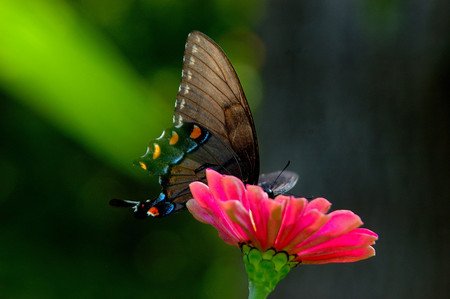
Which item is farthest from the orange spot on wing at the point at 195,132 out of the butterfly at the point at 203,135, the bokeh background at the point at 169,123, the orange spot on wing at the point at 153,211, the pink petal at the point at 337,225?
the bokeh background at the point at 169,123

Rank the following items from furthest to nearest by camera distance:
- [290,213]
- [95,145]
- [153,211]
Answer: [95,145] < [153,211] < [290,213]

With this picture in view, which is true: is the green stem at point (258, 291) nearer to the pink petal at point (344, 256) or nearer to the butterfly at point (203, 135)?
the pink petal at point (344, 256)

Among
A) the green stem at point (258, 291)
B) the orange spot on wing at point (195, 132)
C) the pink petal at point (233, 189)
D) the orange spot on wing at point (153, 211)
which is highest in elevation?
the orange spot on wing at point (195, 132)

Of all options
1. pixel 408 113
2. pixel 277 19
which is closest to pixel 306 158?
pixel 408 113

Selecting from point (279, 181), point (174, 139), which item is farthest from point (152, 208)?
point (279, 181)

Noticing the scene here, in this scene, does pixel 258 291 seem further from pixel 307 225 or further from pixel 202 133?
pixel 202 133

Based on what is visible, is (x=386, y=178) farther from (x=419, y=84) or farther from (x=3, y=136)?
(x=3, y=136)
